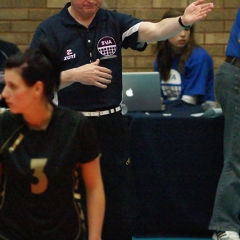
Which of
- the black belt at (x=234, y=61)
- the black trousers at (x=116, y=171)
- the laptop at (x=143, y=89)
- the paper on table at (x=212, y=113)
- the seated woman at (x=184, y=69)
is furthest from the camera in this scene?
the seated woman at (x=184, y=69)

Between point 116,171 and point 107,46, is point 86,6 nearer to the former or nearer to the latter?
point 107,46

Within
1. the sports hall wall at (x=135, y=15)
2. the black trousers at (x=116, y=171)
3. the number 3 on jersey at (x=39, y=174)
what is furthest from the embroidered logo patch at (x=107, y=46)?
the sports hall wall at (x=135, y=15)

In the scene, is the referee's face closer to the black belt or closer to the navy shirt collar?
the navy shirt collar

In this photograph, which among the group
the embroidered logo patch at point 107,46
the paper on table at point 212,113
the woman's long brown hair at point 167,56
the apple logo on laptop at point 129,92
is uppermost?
the embroidered logo patch at point 107,46

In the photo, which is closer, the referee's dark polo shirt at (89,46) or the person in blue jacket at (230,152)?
the referee's dark polo shirt at (89,46)

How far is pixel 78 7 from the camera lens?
3.14 m

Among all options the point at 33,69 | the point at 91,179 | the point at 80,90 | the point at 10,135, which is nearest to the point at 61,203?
the point at 91,179

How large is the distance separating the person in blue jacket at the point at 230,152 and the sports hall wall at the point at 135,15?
6.95ft

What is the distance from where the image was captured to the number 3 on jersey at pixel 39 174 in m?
1.99

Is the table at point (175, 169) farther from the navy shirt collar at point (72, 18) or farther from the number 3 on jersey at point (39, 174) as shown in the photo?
the number 3 on jersey at point (39, 174)

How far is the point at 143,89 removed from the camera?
13.6 ft

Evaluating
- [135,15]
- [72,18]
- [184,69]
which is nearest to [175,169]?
[184,69]

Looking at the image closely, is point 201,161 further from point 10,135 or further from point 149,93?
point 10,135

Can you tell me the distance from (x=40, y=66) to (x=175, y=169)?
87.6 inches
